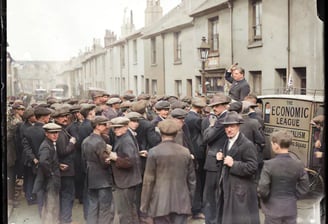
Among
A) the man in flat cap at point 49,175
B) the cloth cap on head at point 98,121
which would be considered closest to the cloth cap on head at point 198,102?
the cloth cap on head at point 98,121

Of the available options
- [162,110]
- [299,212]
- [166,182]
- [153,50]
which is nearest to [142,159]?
[166,182]

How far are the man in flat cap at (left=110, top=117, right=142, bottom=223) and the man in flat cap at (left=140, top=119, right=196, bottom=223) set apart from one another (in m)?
0.14

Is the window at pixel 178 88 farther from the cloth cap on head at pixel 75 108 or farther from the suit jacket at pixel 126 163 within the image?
the cloth cap on head at pixel 75 108

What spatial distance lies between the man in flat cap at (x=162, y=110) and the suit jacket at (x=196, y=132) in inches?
5.6

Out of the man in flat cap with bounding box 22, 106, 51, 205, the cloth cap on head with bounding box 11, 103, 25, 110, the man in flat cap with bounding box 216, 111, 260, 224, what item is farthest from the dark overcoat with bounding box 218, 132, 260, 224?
the cloth cap on head with bounding box 11, 103, 25, 110

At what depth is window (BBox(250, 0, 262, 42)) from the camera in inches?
102

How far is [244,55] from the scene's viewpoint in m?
2.62

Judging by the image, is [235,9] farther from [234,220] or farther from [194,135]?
[234,220]

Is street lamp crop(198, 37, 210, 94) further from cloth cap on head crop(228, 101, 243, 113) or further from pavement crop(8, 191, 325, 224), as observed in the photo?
pavement crop(8, 191, 325, 224)

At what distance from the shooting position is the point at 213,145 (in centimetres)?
268

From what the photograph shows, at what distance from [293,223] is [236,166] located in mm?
441

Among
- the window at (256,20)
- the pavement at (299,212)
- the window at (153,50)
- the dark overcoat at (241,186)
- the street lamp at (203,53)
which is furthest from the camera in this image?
the window at (153,50)

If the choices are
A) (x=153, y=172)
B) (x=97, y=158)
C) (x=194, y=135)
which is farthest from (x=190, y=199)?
(x=97, y=158)

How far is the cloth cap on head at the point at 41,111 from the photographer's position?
251 centimetres
